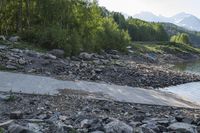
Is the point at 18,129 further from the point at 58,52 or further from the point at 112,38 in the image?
the point at 112,38

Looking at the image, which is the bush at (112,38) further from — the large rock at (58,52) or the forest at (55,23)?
→ the large rock at (58,52)

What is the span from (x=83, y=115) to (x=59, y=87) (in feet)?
21.7

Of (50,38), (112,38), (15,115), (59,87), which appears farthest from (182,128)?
(112,38)

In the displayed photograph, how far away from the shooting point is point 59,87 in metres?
22.7

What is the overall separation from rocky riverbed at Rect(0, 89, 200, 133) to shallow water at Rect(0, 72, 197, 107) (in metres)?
1.02

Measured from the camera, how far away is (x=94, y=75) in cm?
3031

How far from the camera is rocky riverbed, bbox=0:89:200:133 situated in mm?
13938

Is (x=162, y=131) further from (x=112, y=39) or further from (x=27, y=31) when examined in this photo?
(x=112, y=39)

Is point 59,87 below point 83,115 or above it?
below

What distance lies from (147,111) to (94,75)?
420 inches

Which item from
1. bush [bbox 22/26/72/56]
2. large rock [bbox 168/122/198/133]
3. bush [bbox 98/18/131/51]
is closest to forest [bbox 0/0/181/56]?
bush [bbox 22/26/72/56]

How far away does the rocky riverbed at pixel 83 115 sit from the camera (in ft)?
45.7

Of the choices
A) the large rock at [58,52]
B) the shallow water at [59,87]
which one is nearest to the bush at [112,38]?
the large rock at [58,52]

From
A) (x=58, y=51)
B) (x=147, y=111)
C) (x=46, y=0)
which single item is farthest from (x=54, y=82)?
(x=46, y=0)
